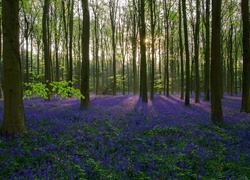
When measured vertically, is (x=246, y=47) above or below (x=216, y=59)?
above

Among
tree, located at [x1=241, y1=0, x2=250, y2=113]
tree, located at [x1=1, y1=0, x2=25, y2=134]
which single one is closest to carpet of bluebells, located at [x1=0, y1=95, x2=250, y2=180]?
tree, located at [x1=1, y1=0, x2=25, y2=134]

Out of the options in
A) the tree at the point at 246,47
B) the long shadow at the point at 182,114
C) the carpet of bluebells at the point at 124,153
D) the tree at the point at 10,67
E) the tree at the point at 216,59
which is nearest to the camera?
the carpet of bluebells at the point at 124,153

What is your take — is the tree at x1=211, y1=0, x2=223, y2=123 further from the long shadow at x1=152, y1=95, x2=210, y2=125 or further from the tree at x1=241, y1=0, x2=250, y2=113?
the tree at x1=241, y1=0, x2=250, y2=113

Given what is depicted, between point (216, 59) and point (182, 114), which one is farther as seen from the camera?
point (182, 114)

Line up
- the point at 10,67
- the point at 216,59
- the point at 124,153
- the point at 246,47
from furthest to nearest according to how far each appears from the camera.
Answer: the point at 246,47 < the point at 216,59 < the point at 10,67 < the point at 124,153

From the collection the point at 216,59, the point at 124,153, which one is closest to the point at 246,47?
the point at 216,59

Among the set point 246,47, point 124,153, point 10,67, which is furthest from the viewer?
point 246,47

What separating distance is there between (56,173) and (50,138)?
251 centimetres

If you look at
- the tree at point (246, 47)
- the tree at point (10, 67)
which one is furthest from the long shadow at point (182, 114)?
the tree at point (10, 67)

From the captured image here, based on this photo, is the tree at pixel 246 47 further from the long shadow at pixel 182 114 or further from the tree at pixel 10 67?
the tree at pixel 10 67

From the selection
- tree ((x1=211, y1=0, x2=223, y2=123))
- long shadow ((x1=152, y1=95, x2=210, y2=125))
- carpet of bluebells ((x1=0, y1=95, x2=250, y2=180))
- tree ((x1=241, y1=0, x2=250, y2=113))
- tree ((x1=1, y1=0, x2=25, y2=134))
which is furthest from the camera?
tree ((x1=241, y1=0, x2=250, y2=113))

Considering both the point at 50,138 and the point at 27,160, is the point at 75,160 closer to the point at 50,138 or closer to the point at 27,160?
the point at 27,160

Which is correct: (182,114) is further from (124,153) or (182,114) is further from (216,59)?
(124,153)


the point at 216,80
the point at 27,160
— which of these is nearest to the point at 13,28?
the point at 27,160
